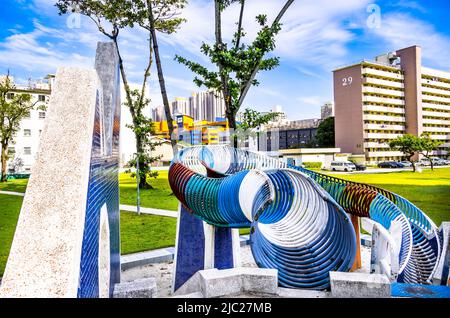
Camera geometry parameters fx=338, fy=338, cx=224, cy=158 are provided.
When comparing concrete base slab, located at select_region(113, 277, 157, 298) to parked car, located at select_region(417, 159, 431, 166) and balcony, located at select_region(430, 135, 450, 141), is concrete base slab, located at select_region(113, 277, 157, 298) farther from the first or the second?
parked car, located at select_region(417, 159, 431, 166)

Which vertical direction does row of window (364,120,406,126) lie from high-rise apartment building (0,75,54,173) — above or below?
above

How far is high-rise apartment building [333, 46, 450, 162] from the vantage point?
713cm

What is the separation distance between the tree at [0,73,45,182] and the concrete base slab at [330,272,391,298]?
12.1 feet

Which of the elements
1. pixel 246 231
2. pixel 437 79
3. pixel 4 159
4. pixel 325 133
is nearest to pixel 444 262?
pixel 437 79

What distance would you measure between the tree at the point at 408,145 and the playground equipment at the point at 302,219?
2541mm

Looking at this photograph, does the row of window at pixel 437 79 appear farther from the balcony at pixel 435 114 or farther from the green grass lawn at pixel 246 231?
the green grass lawn at pixel 246 231

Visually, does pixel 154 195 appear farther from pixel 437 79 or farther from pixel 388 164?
pixel 437 79

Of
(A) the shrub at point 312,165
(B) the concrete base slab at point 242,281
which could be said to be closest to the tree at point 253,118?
(A) the shrub at point 312,165

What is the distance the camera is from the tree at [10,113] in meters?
4.35

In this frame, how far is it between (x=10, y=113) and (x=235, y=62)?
6022 mm

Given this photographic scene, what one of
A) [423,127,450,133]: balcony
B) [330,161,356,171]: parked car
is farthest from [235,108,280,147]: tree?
[423,127,450,133]: balcony

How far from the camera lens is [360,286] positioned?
274 cm

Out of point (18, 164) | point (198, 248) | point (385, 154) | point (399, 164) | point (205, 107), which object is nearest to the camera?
point (18, 164)

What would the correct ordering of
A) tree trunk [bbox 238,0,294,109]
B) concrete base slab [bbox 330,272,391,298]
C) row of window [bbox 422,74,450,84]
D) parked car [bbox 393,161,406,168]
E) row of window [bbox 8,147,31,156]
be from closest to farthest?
1. concrete base slab [bbox 330,272,391,298]
2. row of window [bbox 8,147,31,156]
3. row of window [bbox 422,74,450,84]
4. parked car [bbox 393,161,406,168]
5. tree trunk [bbox 238,0,294,109]
